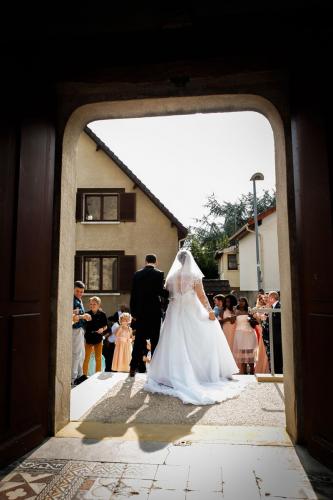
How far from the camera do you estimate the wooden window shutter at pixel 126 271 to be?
14922 mm

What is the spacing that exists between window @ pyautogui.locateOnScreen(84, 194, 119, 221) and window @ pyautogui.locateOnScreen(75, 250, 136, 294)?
1.60 metres

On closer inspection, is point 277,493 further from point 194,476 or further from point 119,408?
point 119,408

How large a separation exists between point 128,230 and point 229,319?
876 centimetres

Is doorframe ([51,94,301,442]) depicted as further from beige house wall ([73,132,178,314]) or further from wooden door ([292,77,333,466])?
beige house wall ([73,132,178,314])

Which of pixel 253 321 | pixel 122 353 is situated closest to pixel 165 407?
pixel 122 353

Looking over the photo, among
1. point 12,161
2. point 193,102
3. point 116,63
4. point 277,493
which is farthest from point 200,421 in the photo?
point 116,63

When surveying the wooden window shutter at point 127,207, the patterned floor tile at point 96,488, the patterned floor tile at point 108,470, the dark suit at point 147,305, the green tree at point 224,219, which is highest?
the green tree at point 224,219

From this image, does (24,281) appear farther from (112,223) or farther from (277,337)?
(112,223)

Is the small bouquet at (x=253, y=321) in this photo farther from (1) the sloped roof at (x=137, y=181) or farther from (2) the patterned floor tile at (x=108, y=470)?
(1) the sloped roof at (x=137, y=181)

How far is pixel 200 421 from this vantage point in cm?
381

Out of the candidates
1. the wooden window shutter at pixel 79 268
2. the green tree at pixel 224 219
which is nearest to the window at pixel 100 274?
the wooden window shutter at pixel 79 268

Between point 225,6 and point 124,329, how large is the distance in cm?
610

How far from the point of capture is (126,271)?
15.1 meters

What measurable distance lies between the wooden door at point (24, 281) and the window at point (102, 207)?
41.2 feet
